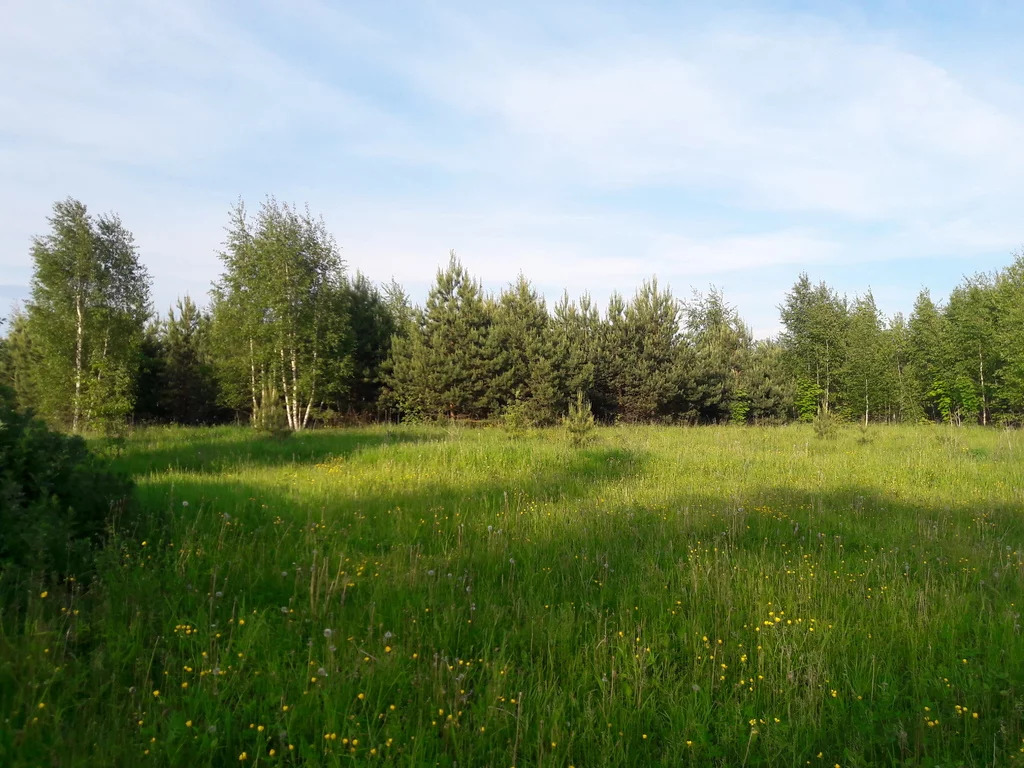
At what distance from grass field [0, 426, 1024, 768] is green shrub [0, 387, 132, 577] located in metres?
0.23

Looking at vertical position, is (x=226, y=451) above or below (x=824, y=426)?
below

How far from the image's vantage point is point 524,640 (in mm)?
3434

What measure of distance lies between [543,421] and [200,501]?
19.3m

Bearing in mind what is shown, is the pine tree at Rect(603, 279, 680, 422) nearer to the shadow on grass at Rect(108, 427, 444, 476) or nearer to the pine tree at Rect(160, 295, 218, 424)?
the shadow on grass at Rect(108, 427, 444, 476)

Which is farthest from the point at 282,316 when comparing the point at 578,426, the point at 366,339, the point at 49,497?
the point at 49,497

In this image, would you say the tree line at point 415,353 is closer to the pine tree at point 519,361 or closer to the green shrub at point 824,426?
the pine tree at point 519,361

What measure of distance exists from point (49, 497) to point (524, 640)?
3.68 m

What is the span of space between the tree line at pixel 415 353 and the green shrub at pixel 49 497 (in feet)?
46.8

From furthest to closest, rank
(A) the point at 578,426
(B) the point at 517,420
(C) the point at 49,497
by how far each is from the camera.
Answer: (B) the point at 517,420 → (A) the point at 578,426 → (C) the point at 49,497

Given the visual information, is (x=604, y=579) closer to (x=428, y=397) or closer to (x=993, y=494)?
(x=993, y=494)

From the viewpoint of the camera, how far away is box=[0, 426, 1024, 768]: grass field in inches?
98.5

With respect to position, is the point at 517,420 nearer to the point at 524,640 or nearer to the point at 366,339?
the point at 366,339

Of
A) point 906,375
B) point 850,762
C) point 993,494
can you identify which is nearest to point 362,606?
point 850,762

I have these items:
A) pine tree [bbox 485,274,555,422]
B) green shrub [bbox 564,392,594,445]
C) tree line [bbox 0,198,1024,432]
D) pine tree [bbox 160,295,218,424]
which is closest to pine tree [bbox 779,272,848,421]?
tree line [bbox 0,198,1024,432]
